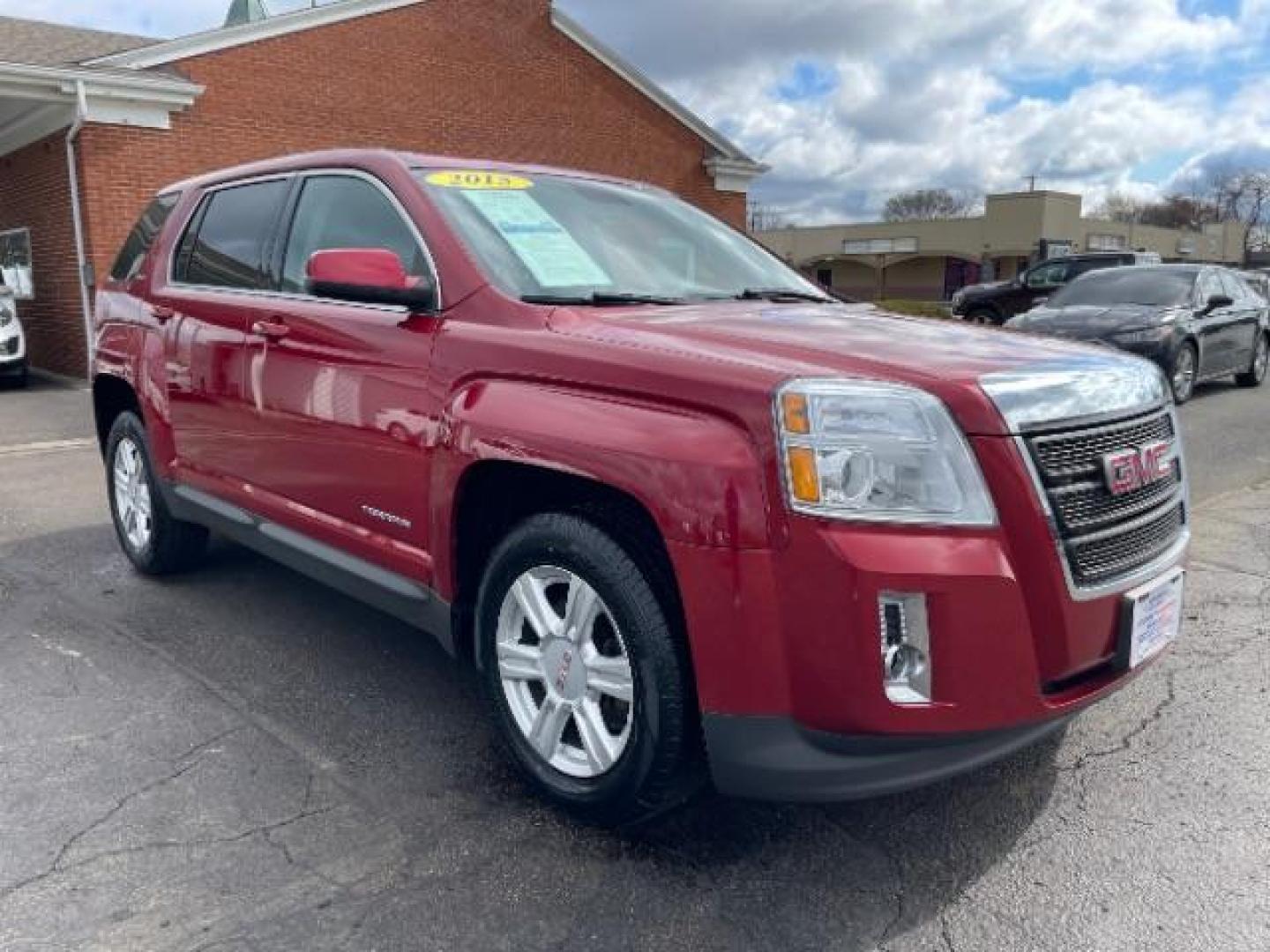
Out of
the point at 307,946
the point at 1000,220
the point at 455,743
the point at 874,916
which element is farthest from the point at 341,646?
the point at 1000,220

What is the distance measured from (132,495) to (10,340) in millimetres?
9284

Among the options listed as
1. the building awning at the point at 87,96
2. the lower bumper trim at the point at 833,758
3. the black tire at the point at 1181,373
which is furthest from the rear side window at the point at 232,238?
the black tire at the point at 1181,373

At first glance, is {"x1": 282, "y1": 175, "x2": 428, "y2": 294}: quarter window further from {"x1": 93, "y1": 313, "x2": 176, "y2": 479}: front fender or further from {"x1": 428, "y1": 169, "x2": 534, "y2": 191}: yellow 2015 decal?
{"x1": 93, "y1": 313, "x2": 176, "y2": 479}: front fender

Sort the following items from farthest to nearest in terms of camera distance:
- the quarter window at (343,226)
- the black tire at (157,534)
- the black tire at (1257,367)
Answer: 1. the black tire at (1257,367)
2. the black tire at (157,534)
3. the quarter window at (343,226)

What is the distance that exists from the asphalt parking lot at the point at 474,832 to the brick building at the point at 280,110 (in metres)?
10.0

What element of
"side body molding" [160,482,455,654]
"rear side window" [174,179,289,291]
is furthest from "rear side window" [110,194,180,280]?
"side body molding" [160,482,455,654]

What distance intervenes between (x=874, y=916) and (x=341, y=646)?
2401 mm

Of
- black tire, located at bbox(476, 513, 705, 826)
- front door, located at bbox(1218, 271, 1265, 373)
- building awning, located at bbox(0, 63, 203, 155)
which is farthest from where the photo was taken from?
front door, located at bbox(1218, 271, 1265, 373)

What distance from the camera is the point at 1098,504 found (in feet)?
7.89

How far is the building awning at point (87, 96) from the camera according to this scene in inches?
449

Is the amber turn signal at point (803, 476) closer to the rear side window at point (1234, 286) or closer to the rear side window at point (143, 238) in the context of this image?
the rear side window at point (143, 238)

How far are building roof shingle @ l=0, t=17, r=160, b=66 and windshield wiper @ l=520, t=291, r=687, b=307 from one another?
11441 millimetres

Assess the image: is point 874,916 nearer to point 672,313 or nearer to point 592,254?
point 672,313

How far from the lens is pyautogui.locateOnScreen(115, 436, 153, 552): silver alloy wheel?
190 inches
